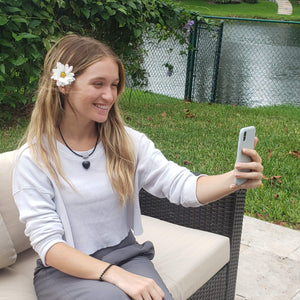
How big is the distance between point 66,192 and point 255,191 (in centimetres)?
258

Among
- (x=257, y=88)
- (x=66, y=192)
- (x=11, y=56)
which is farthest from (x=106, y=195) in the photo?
(x=257, y=88)

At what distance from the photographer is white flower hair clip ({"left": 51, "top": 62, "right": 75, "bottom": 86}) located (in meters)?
1.76

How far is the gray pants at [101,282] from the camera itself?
159 centimetres

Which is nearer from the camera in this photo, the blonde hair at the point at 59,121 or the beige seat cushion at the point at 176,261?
the blonde hair at the point at 59,121

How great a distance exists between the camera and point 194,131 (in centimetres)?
584

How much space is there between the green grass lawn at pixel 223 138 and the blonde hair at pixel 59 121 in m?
2.05

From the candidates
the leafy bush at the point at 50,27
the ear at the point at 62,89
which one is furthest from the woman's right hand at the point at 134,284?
the leafy bush at the point at 50,27

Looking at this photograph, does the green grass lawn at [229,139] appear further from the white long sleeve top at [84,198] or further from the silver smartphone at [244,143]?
the silver smartphone at [244,143]

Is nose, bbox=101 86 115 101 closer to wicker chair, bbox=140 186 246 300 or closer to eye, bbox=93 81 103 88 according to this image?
eye, bbox=93 81 103 88

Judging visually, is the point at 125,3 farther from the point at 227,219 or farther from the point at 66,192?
the point at 66,192

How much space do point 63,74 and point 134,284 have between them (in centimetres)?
81

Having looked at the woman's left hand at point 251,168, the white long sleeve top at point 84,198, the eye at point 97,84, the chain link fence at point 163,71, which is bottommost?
the chain link fence at point 163,71

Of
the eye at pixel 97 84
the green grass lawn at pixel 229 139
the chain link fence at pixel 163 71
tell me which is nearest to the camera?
the eye at pixel 97 84

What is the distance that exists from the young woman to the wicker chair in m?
0.47
